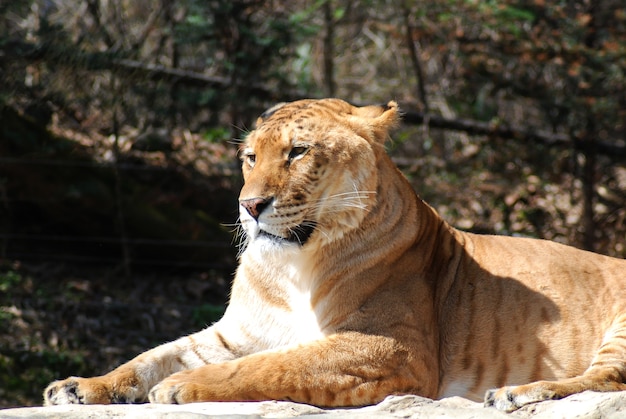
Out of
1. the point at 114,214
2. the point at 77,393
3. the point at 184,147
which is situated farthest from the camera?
the point at 184,147

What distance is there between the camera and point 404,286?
4.02 metres

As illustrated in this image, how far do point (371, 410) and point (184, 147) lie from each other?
4836 mm

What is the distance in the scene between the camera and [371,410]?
10.7 ft

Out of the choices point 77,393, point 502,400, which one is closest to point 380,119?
point 502,400

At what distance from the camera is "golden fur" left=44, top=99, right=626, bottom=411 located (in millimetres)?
3631

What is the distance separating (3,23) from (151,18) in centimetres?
149

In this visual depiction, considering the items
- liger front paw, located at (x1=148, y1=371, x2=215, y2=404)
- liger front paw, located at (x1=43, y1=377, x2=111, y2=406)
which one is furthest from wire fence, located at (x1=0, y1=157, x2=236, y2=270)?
liger front paw, located at (x1=148, y1=371, x2=215, y2=404)

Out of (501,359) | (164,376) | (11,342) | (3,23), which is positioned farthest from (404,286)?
(3,23)

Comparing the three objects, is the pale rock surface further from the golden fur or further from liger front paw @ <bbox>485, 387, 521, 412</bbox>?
the golden fur

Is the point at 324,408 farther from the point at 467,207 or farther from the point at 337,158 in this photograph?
the point at 467,207

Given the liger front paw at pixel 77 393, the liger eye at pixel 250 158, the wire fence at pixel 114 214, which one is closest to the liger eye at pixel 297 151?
the liger eye at pixel 250 158

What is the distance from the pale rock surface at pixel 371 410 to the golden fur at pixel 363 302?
191 mm

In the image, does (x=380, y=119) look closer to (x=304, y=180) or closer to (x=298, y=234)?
(x=304, y=180)

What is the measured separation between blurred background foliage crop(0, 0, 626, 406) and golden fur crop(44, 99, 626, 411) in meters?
2.99
